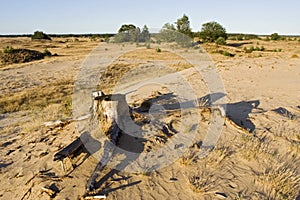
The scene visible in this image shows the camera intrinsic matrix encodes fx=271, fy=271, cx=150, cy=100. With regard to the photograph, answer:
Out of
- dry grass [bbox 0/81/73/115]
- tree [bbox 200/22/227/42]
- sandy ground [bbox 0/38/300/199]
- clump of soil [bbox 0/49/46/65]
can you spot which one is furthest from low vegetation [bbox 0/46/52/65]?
tree [bbox 200/22/227/42]

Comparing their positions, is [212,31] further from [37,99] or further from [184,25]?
[37,99]

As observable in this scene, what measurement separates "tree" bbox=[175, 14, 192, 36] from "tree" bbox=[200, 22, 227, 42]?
289cm

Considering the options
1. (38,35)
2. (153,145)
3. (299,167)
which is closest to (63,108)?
(153,145)

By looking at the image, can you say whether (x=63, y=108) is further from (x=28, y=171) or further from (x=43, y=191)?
(x=43, y=191)

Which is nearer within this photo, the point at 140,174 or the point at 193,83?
the point at 140,174

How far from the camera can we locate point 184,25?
115ft

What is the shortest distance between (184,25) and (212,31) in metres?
4.58

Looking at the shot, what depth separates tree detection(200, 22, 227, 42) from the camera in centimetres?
3684

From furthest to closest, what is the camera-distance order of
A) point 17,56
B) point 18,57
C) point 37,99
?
point 17,56 < point 18,57 < point 37,99

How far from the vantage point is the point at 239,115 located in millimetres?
6262

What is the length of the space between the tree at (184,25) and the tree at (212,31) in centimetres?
289

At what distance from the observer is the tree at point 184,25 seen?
1372 inches

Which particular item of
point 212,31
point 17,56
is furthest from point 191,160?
point 212,31

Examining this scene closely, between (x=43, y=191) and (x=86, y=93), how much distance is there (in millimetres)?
7093
